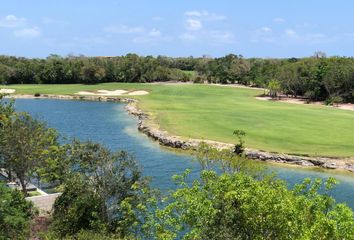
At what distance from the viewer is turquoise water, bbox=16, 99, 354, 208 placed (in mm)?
46344

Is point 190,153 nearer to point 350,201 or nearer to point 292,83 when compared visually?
point 350,201

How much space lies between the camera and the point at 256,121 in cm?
7625

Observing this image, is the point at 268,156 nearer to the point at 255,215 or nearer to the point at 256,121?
the point at 256,121

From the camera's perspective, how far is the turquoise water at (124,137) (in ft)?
152

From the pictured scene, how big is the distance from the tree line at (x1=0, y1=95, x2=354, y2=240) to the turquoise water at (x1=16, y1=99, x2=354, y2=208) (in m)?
7.67

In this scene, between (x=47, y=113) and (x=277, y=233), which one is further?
(x=47, y=113)

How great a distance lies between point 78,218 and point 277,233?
15.5m

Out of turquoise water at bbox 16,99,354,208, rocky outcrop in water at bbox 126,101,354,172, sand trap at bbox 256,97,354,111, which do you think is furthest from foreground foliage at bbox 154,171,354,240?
sand trap at bbox 256,97,354,111

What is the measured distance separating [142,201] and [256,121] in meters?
52.3

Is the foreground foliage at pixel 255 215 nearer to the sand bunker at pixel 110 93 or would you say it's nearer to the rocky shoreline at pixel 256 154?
the rocky shoreline at pixel 256 154

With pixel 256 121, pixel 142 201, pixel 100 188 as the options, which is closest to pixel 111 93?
pixel 256 121

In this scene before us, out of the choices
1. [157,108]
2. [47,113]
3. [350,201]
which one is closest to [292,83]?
[157,108]

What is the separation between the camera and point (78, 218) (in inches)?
1080

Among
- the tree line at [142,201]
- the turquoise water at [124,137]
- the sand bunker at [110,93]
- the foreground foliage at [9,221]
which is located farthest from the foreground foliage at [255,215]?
the sand bunker at [110,93]
